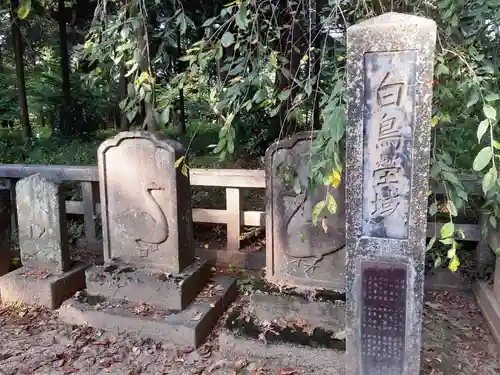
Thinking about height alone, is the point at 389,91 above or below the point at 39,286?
above

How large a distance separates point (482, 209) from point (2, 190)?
419 cm

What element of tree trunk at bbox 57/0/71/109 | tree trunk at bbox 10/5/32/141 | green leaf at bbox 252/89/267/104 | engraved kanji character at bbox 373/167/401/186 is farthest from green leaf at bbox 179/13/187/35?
tree trunk at bbox 57/0/71/109

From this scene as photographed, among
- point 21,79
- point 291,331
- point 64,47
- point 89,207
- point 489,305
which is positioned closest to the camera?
point 291,331

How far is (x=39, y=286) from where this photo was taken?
3.77 metres

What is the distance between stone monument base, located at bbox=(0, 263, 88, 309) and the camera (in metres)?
3.77

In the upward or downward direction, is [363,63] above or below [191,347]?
above

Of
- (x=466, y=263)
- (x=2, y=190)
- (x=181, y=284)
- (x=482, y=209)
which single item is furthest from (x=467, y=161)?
(x=2, y=190)

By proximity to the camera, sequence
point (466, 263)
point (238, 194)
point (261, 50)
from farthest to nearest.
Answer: point (238, 194) < point (466, 263) < point (261, 50)

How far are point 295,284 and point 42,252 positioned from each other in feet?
7.25

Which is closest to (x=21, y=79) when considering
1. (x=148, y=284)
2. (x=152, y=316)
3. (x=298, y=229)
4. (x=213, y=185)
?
(x=213, y=185)

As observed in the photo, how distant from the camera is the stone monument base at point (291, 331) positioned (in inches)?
114

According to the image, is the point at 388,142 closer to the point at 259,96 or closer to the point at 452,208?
the point at 452,208

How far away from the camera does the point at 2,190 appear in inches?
163

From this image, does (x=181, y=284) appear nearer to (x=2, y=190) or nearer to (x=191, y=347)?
(x=191, y=347)
